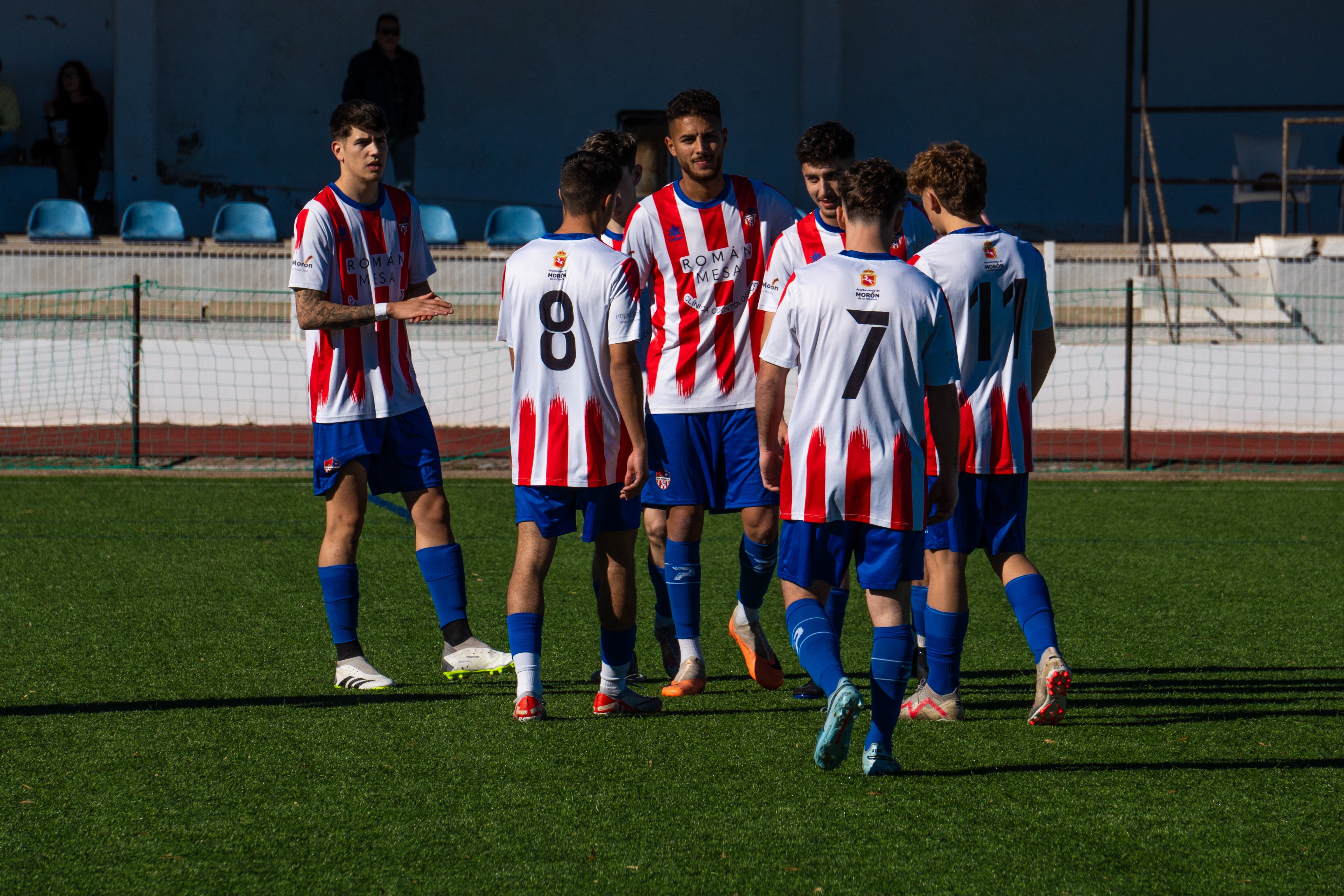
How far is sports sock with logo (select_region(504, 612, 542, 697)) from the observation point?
12.8 feet

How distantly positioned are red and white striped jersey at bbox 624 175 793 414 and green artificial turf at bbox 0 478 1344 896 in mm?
958

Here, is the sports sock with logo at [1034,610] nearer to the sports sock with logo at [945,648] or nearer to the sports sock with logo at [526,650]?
the sports sock with logo at [945,648]

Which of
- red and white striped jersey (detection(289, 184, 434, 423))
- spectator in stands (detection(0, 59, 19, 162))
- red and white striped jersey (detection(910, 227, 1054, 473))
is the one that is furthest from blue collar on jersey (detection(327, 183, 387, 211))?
spectator in stands (detection(0, 59, 19, 162))

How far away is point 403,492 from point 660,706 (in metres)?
1.13

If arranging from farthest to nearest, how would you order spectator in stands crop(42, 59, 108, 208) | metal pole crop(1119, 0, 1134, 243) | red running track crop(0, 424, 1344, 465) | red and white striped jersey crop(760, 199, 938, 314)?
1. spectator in stands crop(42, 59, 108, 208)
2. metal pole crop(1119, 0, 1134, 243)
3. red running track crop(0, 424, 1344, 465)
4. red and white striped jersey crop(760, 199, 938, 314)

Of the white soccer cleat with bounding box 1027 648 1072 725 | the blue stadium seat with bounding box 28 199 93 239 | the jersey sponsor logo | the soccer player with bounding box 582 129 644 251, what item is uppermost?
the blue stadium seat with bounding box 28 199 93 239

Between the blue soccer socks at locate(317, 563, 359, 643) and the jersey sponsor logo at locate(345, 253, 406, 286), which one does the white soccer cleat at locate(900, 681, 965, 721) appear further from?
the jersey sponsor logo at locate(345, 253, 406, 286)

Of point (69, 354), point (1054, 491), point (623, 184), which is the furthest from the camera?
point (69, 354)

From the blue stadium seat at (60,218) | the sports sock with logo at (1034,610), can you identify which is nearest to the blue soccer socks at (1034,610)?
the sports sock with logo at (1034,610)

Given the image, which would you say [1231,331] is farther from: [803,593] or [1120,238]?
[803,593]

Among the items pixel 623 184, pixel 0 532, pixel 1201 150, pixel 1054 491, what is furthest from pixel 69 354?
pixel 1201 150

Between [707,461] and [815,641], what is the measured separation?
3.63ft

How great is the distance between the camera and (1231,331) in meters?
12.4

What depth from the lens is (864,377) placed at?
11.0ft
